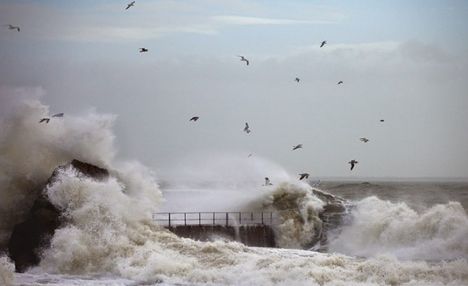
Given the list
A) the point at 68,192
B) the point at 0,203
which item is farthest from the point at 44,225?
the point at 0,203

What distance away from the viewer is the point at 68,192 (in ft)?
89.5

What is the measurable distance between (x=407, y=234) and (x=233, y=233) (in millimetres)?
6689

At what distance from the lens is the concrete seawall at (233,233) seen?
32219mm

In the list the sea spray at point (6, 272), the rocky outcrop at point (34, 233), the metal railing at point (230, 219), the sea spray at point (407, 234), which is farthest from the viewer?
the metal railing at point (230, 219)

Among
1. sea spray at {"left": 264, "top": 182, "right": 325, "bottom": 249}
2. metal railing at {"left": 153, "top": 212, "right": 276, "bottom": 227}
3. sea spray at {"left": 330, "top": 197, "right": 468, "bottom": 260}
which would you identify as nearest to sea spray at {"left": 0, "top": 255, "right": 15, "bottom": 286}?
metal railing at {"left": 153, "top": 212, "right": 276, "bottom": 227}

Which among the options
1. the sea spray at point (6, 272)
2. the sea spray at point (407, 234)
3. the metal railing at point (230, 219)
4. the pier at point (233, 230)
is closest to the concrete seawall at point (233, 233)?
the pier at point (233, 230)

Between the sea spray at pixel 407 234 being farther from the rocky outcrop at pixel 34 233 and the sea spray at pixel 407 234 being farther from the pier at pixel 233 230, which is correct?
the rocky outcrop at pixel 34 233

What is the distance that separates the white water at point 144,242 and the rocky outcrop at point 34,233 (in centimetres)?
34

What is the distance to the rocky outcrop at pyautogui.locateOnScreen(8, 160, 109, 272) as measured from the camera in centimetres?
2533

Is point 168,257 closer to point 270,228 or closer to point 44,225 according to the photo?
point 44,225

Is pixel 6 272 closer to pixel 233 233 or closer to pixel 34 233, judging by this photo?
pixel 34 233

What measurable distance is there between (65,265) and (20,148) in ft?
25.8

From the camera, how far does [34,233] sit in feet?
85.4

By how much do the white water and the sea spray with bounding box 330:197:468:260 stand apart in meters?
0.05
